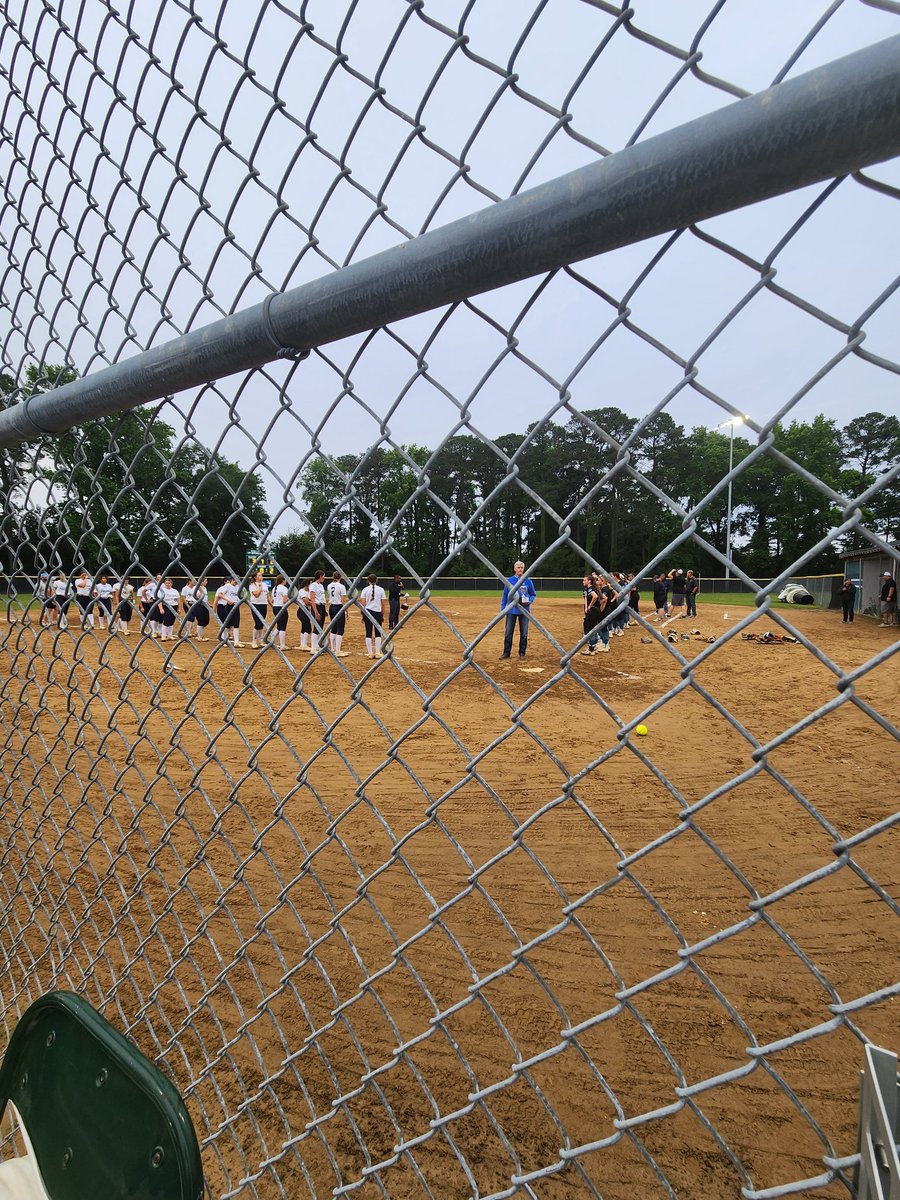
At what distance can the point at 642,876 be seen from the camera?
12.0ft

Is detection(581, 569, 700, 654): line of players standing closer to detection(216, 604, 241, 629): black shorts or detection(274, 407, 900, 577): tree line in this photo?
detection(216, 604, 241, 629): black shorts

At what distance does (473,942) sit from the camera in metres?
3.04

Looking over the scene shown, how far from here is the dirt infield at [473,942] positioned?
127 centimetres

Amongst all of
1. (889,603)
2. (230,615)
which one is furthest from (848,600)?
(230,615)

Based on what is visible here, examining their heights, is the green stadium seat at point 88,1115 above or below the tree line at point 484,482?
below

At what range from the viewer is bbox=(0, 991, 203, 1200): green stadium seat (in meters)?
1.21

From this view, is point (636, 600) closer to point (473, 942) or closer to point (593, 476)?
point (473, 942)

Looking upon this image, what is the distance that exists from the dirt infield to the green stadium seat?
252mm

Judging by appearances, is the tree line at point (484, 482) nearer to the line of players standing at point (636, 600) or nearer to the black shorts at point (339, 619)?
the black shorts at point (339, 619)

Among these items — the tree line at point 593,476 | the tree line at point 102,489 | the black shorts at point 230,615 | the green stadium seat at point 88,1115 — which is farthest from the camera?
the black shorts at point 230,615

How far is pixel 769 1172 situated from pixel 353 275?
274 cm

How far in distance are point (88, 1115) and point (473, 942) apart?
77.4 inches

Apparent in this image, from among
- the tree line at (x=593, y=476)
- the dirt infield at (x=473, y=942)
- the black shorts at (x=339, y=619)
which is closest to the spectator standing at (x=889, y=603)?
the dirt infield at (x=473, y=942)

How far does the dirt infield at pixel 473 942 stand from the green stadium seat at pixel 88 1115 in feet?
0.83
